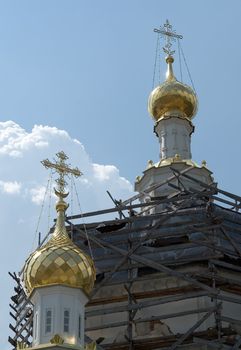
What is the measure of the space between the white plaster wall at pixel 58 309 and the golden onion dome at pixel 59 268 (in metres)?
0.14

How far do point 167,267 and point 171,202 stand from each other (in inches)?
68.2

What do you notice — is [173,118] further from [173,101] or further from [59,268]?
[59,268]

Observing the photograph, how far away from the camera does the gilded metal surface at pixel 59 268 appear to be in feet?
61.2

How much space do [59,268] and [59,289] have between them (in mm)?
408

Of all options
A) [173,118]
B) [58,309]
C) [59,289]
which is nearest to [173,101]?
[173,118]

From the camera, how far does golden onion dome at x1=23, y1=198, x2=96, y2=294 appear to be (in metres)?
18.6

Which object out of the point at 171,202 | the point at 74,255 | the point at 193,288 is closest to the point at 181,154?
the point at 171,202

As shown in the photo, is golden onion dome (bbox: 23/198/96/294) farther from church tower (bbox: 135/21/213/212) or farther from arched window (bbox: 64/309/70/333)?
church tower (bbox: 135/21/213/212)

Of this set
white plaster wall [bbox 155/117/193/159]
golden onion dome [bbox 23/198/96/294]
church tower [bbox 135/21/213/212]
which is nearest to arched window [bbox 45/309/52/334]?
golden onion dome [bbox 23/198/96/294]

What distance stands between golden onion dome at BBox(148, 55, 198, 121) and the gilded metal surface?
31.9 ft

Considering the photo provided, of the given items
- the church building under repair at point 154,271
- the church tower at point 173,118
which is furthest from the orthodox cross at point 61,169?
the church tower at point 173,118

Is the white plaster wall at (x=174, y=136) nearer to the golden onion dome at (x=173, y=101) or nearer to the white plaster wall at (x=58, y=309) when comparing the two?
the golden onion dome at (x=173, y=101)

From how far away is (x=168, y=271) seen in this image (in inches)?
835

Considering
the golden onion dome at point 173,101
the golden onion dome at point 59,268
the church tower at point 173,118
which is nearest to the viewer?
the golden onion dome at point 59,268
